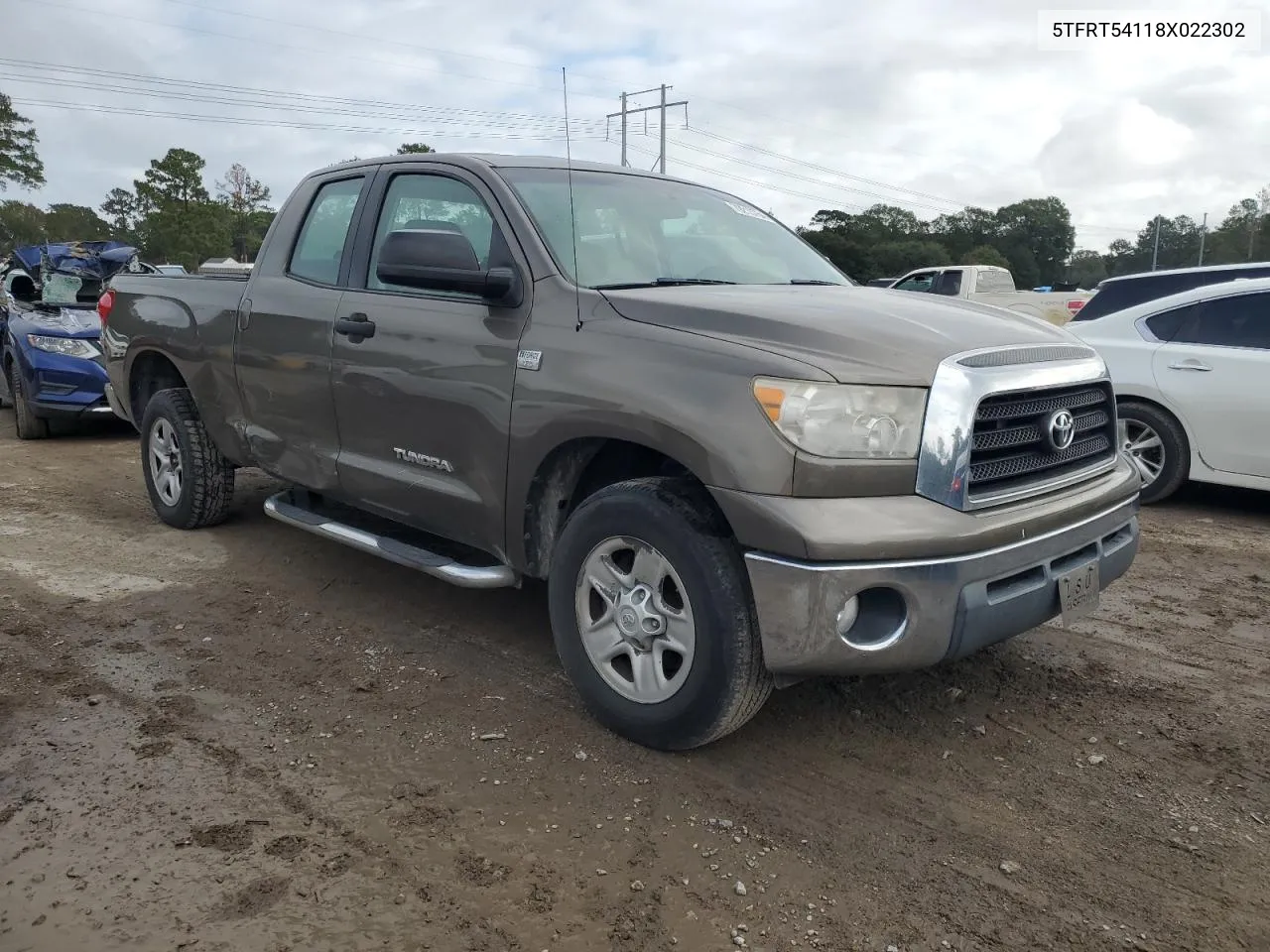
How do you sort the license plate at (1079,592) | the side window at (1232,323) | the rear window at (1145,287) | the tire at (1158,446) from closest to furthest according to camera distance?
the license plate at (1079,592)
the side window at (1232,323)
the tire at (1158,446)
the rear window at (1145,287)

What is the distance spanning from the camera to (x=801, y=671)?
9.06 feet

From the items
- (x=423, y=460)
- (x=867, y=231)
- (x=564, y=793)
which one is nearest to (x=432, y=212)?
(x=423, y=460)

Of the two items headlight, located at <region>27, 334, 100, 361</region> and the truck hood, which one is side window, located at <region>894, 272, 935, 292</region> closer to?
headlight, located at <region>27, 334, 100, 361</region>

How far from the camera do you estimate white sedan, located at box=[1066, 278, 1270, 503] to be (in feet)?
20.0

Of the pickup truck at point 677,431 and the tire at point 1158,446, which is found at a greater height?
the pickup truck at point 677,431

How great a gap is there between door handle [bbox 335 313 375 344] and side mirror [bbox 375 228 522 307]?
58 cm

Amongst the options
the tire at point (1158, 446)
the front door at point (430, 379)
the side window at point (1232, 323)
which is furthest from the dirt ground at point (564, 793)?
the side window at point (1232, 323)

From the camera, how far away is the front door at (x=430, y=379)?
3.53 m

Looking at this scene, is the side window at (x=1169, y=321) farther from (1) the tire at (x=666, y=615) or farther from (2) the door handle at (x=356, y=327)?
(2) the door handle at (x=356, y=327)

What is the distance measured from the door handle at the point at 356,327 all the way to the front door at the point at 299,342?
0.44 ft

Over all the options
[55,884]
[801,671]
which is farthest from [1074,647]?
[55,884]

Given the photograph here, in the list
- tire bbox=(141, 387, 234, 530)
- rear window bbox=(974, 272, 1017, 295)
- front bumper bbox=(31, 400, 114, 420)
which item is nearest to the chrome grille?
tire bbox=(141, 387, 234, 530)

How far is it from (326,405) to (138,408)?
2.50m

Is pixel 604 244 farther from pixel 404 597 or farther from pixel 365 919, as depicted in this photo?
pixel 365 919
